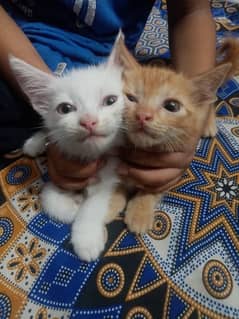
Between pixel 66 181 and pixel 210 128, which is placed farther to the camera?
pixel 210 128

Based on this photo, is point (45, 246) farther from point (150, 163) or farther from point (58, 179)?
point (150, 163)

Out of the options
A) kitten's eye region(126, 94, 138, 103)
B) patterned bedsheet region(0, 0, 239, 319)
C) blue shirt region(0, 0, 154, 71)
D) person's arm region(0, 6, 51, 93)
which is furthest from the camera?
blue shirt region(0, 0, 154, 71)

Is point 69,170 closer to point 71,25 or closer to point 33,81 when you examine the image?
point 33,81

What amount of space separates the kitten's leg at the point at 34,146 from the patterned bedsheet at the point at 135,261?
0.06m

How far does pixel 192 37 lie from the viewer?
975 millimetres

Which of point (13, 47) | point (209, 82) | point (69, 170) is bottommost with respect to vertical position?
point (69, 170)

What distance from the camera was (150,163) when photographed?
750 millimetres

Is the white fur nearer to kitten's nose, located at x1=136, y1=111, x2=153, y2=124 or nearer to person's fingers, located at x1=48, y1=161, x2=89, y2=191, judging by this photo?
person's fingers, located at x1=48, y1=161, x2=89, y2=191

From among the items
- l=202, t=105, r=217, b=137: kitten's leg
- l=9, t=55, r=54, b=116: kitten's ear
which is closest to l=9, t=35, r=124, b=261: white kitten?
l=9, t=55, r=54, b=116: kitten's ear

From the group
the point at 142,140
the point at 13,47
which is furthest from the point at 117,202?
the point at 13,47

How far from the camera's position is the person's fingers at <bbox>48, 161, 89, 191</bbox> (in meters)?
0.77

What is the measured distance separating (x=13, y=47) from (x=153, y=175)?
0.46m

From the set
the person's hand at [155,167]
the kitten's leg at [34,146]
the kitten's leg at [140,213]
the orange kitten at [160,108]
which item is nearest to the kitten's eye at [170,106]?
the orange kitten at [160,108]

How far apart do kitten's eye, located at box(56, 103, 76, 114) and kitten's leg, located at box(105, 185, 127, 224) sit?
0.70ft
